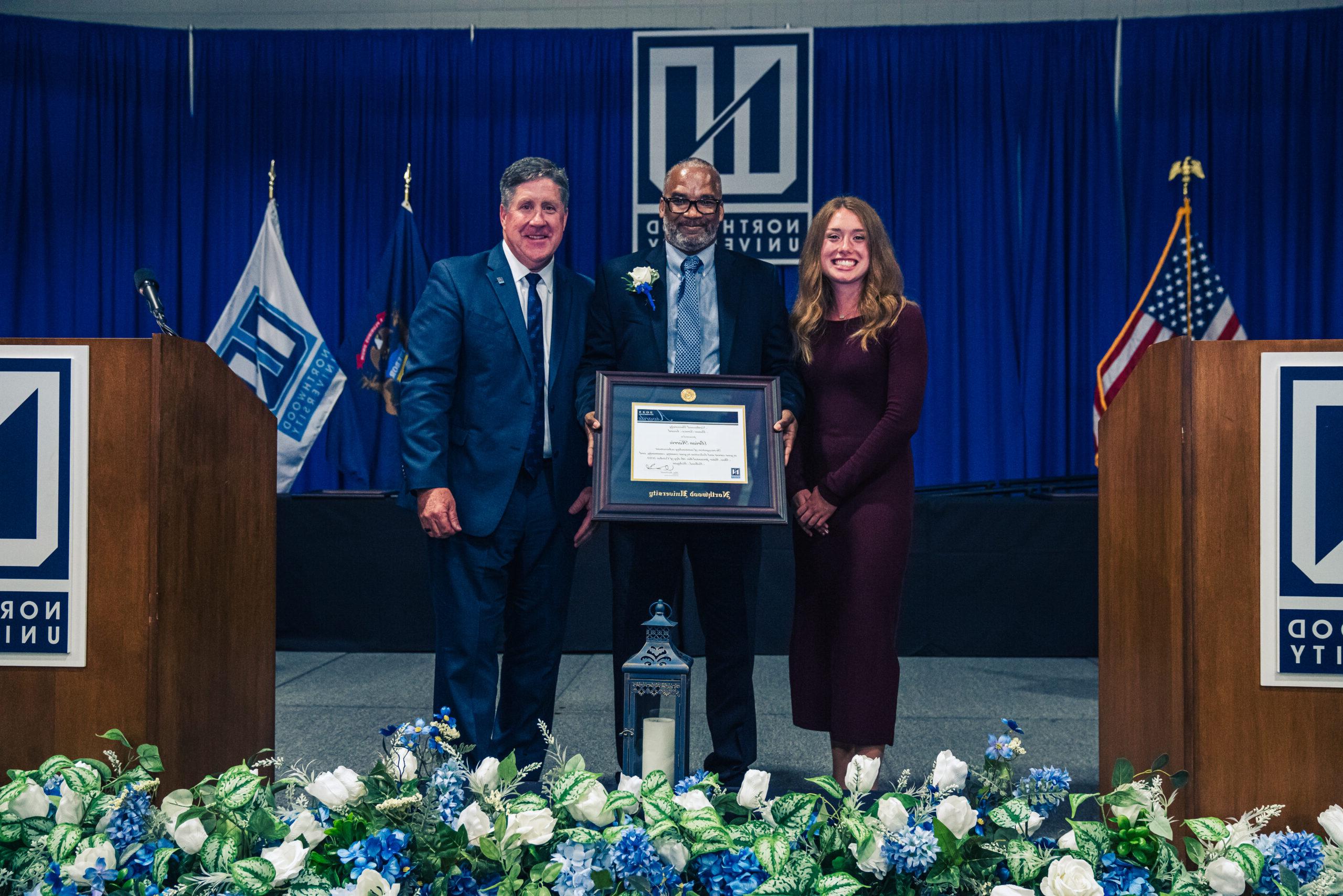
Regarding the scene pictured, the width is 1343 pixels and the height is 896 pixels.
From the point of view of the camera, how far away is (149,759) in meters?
1.66

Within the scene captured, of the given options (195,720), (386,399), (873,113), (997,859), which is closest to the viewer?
(997,859)

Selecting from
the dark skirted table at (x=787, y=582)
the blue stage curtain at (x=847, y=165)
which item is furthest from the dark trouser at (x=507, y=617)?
the blue stage curtain at (x=847, y=165)

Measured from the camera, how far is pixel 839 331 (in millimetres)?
2451

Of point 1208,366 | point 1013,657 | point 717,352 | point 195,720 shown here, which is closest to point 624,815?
point 195,720

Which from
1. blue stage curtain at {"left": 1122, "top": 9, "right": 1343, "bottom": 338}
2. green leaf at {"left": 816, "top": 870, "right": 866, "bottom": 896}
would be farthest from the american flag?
green leaf at {"left": 816, "top": 870, "right": 866, "bottom": 896}

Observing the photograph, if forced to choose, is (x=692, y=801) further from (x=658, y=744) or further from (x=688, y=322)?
(x=688, y=322)

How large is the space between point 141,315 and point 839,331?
5.94 metres

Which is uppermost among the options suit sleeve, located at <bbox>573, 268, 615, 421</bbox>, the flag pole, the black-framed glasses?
the flag pole

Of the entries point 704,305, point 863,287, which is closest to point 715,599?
point 704,305

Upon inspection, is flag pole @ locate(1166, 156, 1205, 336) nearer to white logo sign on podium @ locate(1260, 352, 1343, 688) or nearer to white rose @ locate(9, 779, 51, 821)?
white logo sign on podium @ locate(1260, 352, 1343, 688)

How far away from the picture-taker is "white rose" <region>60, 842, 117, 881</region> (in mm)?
→ 1399

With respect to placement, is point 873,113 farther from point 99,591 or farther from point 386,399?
point 99,591

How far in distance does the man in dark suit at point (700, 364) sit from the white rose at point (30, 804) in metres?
1.22

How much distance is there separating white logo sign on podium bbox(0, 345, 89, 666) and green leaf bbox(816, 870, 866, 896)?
4.26ft
